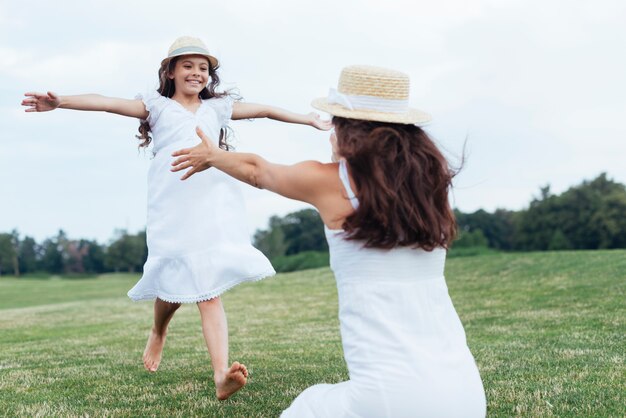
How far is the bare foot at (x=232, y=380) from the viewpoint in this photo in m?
4.35

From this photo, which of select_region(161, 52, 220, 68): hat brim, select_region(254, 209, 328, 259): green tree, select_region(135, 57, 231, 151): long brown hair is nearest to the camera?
select_region(161, 52, 220, 68): hat brim

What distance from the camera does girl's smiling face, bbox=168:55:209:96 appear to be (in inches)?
208

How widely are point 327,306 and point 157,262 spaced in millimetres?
11414

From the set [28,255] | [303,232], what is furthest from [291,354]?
[28,255]

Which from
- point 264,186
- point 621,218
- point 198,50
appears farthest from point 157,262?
point 621,218

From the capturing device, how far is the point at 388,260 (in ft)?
9.37

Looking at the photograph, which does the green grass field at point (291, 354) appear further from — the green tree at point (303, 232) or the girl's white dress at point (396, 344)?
the green tree at point (303, 232)

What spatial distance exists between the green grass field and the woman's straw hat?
240cm

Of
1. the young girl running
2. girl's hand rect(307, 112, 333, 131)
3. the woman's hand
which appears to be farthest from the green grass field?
girl's hand rect(307, 112, 333, 131)

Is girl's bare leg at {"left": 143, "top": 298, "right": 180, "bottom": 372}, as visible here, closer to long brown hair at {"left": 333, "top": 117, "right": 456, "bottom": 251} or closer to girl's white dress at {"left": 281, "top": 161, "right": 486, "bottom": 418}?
girl's white dress at {"left": 281, "top": 161, "right": 486, "bottom": 418}

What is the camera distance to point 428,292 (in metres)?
2.88

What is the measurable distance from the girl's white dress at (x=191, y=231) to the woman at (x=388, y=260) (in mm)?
2070

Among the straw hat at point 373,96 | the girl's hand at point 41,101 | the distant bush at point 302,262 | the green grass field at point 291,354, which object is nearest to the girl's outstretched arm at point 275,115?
the girl's hand at point 41,101

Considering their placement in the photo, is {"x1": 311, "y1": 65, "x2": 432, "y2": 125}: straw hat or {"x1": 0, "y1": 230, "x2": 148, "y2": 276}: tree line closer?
{"x1": 311, "y1": 65, "x2": 432, "y2": 125}: straw hat
